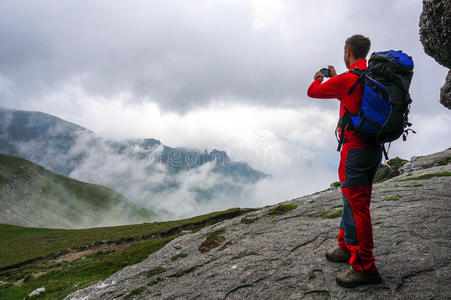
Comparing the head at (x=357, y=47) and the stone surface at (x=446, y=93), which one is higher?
the head at (x=357, y=47)

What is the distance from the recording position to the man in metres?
7.39

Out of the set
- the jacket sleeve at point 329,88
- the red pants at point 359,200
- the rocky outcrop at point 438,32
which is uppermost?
the rocky outcrop at point 438,32

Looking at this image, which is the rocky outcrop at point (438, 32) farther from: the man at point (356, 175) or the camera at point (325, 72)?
the camera at point (325, 72)

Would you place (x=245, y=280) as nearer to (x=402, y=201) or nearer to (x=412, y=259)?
(x=412, y=259)

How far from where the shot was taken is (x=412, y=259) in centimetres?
867

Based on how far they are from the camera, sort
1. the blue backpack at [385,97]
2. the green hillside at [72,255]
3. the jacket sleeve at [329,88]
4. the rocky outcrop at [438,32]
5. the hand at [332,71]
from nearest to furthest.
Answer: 1. the blue backpack at [385,97]
2. the jacket sleeve at [329,88]
3. the hand at [332,71]
4. the rocky outcrop at [438,32]
5. the green hillside at [72,255]

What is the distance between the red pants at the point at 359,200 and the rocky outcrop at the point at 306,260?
1.02m

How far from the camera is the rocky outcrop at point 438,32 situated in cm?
1235

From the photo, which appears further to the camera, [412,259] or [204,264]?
[204,264]

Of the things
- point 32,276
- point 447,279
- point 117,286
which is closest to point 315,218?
point 447,279

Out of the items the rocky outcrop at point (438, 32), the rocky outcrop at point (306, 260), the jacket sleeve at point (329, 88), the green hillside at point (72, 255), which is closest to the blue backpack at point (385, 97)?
the jacket sleeve at point (329, 88)

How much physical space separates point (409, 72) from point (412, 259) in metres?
6.09

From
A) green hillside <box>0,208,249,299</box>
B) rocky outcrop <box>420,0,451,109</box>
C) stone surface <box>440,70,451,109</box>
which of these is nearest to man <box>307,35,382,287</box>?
rocky outcrop <box>420,0,451,109</box>

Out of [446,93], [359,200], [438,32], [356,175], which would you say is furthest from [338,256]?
[446,93]
